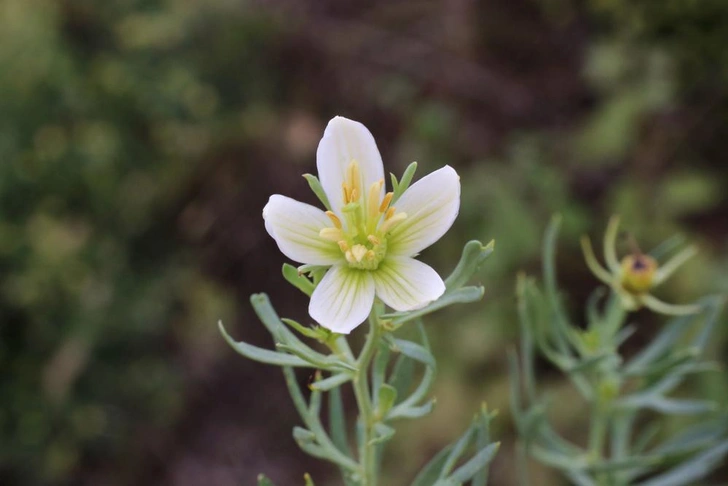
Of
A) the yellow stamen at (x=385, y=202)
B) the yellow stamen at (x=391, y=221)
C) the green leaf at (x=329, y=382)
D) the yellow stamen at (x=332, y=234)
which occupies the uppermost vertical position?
the yellow stamen at (x=385, y=202)

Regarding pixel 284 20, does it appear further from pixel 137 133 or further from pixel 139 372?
pixel 139 372

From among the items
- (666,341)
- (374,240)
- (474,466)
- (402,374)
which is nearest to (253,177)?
(666,341)

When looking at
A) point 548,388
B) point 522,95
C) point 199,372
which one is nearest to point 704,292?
point 548,388

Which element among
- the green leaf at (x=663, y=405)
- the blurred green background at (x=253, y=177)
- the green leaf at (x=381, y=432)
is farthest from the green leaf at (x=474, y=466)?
the blurred green background at (x=253, y=177)

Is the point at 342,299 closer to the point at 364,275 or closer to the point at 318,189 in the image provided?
the point at 364,275

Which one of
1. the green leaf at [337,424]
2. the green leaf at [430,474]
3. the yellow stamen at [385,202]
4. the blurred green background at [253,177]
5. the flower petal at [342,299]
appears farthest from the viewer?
the blurred green background at [253,177]

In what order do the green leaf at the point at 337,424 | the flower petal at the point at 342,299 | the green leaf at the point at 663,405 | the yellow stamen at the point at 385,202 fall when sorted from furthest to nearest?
the green leaf at the point at 663,405 → the green leaf at the point at 337,424 → the yellow stamen at the point at 385,202 → the flower petal at the point at 342,299

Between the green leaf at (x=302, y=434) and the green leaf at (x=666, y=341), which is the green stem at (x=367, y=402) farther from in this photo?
the green leaf at (x=666, y=341)
